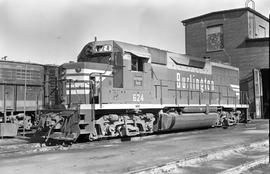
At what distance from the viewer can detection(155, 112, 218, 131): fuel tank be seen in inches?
561

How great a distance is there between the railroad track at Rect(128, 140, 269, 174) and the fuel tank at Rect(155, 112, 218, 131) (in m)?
4.78

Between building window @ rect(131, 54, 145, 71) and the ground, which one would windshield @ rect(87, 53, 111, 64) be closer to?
building window @ rect(131, 54, 145, 71)

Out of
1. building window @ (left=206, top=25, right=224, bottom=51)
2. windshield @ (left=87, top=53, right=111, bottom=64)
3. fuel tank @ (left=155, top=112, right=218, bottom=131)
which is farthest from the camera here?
building window @ (left=206, top=25, right=224, bottom=51)

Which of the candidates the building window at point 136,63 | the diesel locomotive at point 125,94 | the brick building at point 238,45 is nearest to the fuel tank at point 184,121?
the diesel locomotive at point 125,94

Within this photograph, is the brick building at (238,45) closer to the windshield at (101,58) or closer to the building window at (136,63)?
the building window at (136,63)

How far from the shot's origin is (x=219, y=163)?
780 cm

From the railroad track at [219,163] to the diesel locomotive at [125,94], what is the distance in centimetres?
442

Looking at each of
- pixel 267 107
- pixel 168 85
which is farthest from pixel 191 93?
pixel 267 107

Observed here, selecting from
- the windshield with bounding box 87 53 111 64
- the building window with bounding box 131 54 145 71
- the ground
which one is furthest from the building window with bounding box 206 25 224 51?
the ground

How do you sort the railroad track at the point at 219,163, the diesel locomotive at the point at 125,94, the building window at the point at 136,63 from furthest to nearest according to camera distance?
the building window at the point at 136,63 → the diesel locomotive at the point at 125,94 → the railroad track at the point at 219,163

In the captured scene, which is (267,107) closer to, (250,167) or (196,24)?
(196,24)

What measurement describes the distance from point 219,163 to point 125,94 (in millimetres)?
5630

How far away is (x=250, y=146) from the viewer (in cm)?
1010

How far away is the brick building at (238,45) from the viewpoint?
46.0 ft
